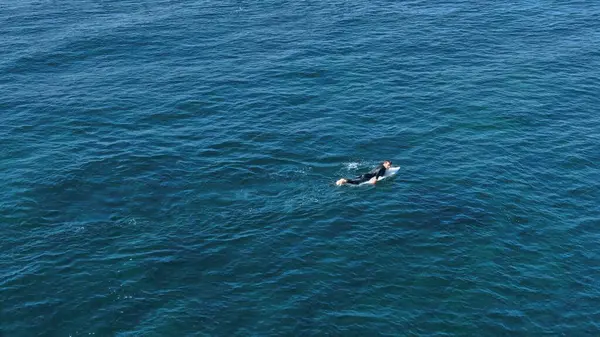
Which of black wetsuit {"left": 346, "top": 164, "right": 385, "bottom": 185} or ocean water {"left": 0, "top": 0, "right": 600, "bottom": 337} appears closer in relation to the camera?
ocean water {"left": 0, "top": 0, "right": 600, "bottom": 337}

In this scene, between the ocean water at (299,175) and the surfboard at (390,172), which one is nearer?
the ocean water at (299,175)

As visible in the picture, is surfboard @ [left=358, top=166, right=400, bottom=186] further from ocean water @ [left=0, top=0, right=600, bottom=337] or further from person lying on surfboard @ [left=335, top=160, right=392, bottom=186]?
ocean water @ [left=0, top=0, right=600, bottom=337]

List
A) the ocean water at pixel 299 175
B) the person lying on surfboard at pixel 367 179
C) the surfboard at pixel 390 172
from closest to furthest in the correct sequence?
the ocean water at pixel 299 175
the person lying on surfboard at pixel 367 179
the surfboard at pixel 390 172

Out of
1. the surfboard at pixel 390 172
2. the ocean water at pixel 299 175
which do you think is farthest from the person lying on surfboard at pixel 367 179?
the ocean water at pixel 299 175

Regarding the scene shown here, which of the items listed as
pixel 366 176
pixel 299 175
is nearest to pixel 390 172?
pixel 366 176

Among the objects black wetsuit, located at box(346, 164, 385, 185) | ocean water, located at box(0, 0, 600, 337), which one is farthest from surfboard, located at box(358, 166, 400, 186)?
ocean water, located at box(0, 0, 600, 337)

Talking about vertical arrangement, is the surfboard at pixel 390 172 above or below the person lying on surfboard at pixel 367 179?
below

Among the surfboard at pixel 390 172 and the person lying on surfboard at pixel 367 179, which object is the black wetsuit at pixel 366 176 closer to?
the person lying on surfboard at pixel 367 179

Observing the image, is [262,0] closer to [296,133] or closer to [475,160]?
[296,133]

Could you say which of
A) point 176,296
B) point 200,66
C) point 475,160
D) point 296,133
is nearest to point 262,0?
point 200,66
